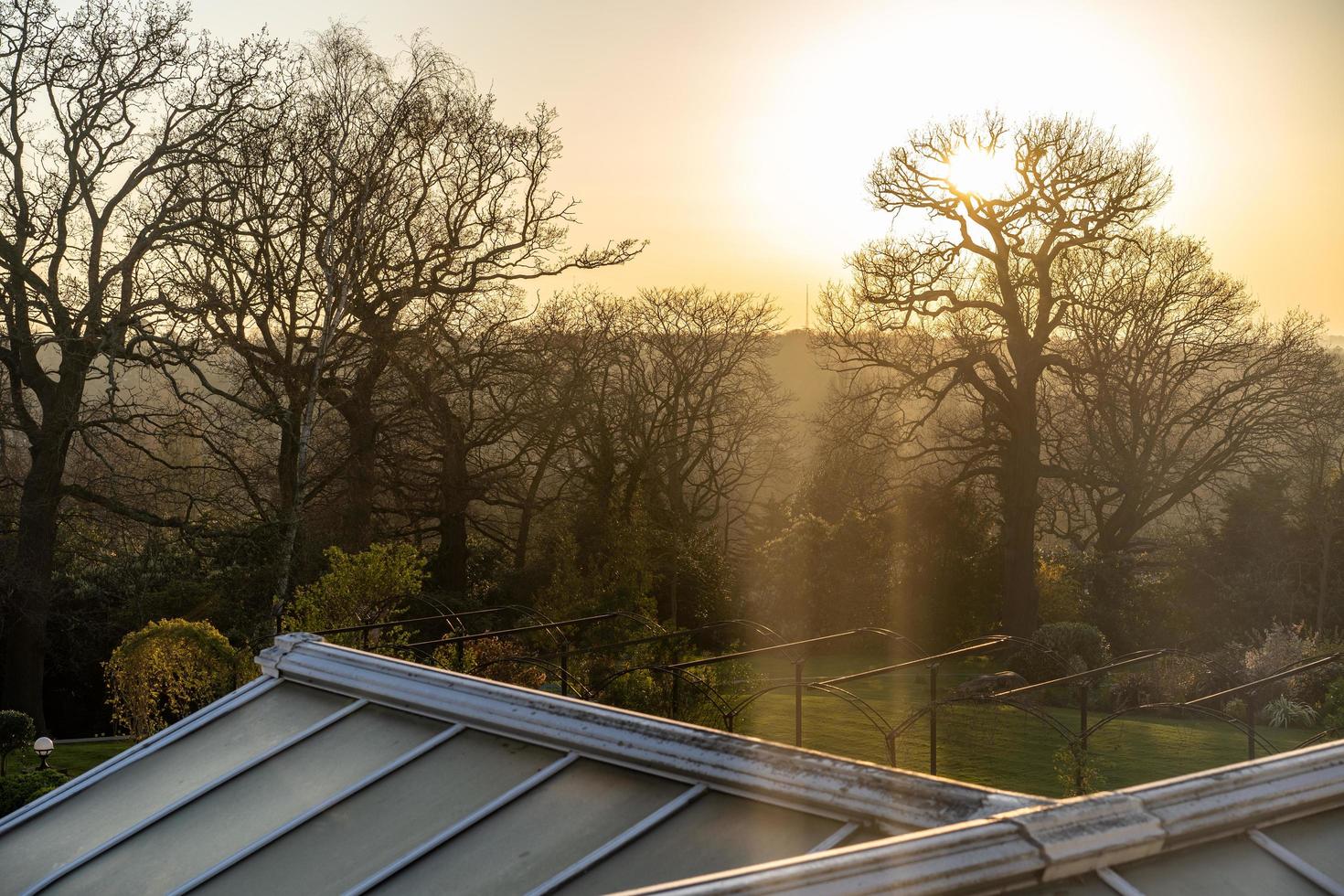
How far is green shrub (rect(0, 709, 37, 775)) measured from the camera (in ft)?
51.5

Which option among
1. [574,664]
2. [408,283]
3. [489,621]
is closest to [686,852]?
[574,664]

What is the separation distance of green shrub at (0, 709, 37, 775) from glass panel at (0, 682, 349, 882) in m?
13.1

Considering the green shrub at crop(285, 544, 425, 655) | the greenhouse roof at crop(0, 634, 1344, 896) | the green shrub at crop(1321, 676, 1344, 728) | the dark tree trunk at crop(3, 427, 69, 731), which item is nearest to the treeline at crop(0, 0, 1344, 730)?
the dark tree trunk at crop(3, 427, 69, 731)

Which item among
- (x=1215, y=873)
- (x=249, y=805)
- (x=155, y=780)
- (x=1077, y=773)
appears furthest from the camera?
(x=1077, y=773)

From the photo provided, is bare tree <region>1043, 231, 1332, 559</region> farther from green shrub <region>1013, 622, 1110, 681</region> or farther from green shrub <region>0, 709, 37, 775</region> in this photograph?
green shrub <region>0, 709, 37, 775</region>

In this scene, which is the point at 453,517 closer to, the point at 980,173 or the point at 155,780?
the point at 980,173

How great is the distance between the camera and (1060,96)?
2523 cm

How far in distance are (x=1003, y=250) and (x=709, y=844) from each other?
23.8 metres

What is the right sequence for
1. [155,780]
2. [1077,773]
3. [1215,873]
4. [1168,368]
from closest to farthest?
[1215,873] < [155,780] < [1077,773] < [1168,368]

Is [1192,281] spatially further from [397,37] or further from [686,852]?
[686,852]

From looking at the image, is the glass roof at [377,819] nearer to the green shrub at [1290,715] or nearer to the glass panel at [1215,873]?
the glass panel at [1215,873]

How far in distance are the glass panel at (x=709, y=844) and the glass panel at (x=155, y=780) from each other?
7.03ft

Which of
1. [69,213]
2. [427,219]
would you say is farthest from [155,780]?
[427,219]

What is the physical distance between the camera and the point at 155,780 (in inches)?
179
